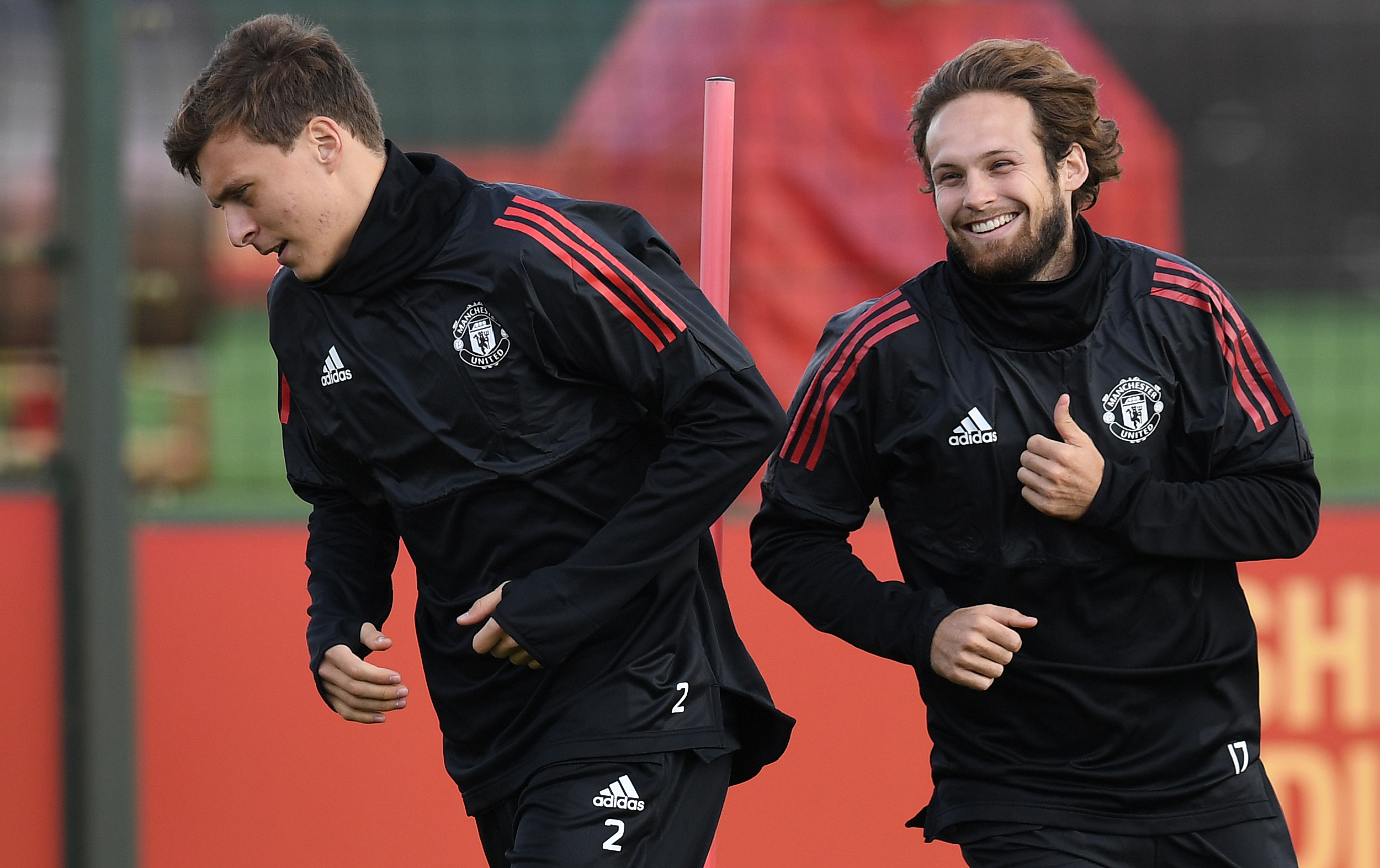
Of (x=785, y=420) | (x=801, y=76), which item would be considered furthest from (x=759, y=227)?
(x=785, y=420)

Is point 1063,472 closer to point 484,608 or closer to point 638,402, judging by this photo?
point 638,402

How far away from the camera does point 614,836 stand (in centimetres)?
233

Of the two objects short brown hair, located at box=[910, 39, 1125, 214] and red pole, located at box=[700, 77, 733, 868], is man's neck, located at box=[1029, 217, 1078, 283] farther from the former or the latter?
red pole, located at box=[700, 77, 733, 868]

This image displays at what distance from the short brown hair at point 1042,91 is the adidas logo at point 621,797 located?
1066 mm

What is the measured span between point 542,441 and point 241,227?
54 cm

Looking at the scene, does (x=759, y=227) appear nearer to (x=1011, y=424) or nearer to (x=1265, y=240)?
(x=1265, y=240)

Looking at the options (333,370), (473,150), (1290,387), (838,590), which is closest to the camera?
(333,370)

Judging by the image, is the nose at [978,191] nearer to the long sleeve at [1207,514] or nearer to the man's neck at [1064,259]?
the man's neck at [1064,259]

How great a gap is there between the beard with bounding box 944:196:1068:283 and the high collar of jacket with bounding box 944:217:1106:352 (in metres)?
0.02

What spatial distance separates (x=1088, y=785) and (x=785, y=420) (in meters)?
0.72

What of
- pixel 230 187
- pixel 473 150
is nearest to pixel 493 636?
pixel 230 187

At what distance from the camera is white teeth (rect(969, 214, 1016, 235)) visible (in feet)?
8.17

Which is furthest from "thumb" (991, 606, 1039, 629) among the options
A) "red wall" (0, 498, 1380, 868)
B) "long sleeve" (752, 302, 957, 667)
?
"red wall" (0, 498, 1380, 868)

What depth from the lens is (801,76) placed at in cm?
464
